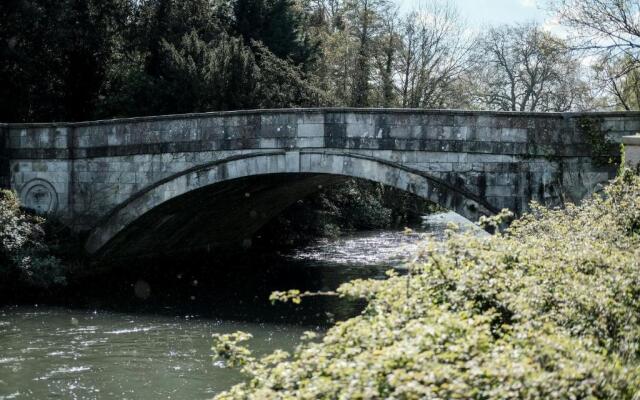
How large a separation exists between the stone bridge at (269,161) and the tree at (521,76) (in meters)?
10.9

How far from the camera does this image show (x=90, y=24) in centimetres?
1855

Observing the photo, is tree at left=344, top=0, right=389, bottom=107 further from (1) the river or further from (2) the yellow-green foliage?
(2) the yellow-green foliage

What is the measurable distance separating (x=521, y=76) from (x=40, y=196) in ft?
53.2

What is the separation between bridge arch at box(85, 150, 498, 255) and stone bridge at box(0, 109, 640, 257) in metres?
0.02

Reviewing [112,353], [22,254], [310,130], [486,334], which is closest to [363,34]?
[310,130]

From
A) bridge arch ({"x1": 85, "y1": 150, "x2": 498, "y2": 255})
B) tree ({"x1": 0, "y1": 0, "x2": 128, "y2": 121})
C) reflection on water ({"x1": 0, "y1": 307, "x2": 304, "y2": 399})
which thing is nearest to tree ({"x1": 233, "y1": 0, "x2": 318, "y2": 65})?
tree ({"x1": 0, "y1": 0, "x2": 128, "y2": 121})

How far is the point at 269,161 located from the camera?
39.9 ft

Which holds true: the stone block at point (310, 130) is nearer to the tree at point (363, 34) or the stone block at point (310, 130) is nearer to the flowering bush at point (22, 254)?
the flowering bush at point (22, 254)

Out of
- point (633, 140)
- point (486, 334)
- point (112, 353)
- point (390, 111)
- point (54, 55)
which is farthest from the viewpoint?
point (54, 55)

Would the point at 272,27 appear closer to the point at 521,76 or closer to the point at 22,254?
the point at 521,76

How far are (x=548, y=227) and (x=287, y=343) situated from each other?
3.64 metres

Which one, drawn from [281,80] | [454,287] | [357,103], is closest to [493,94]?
[357,103]

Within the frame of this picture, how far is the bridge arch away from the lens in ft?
36.3

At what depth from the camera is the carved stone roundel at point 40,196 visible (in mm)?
13859
